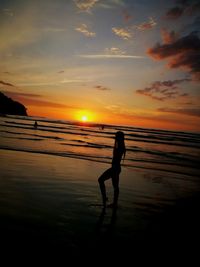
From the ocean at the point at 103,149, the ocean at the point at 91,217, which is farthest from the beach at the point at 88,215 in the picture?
the ocean at the point at 103,149

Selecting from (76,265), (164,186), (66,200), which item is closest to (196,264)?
(76,265)

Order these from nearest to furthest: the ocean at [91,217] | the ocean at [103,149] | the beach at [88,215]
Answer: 1. the ocean at [91,217]
2. the beach at [88,215]
3. the ocean at [103,149]

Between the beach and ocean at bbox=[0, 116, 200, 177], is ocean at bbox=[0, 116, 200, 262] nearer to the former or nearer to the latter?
the beach

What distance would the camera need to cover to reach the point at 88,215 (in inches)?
286

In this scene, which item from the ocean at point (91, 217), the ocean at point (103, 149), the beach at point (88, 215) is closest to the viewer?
the ocean at point (91, 217)

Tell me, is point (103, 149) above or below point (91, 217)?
above

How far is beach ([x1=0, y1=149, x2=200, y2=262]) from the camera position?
5.58 meters

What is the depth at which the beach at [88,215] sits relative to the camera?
5.58 m

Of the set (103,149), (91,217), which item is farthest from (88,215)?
(103,149)

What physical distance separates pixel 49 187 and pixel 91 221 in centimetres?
359

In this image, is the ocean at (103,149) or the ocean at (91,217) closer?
the ocean at (91,217)

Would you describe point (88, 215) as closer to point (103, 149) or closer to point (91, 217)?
point (91, 217)

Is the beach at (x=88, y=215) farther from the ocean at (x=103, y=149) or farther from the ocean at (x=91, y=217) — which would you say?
the ocean at (x=103, y=149)

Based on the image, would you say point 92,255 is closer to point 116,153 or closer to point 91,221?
point 91,221
